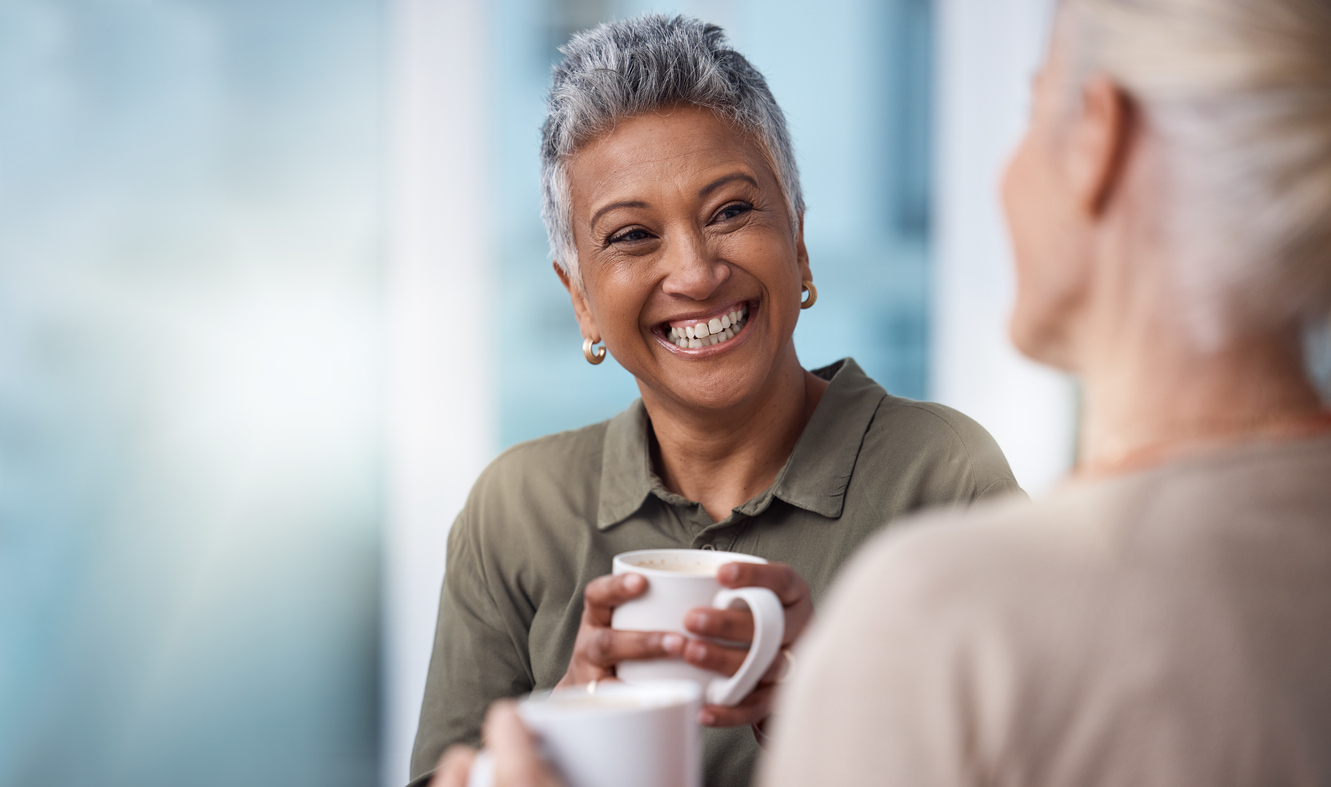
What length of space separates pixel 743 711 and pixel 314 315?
2.14m

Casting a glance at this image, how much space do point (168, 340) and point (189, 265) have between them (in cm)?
20

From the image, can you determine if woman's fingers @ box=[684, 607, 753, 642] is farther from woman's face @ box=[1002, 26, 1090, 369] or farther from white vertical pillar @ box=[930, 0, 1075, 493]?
white vertical pillar @ box=[930, 0, 1075, 493]

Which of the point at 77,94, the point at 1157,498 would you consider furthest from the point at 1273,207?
the point at 77,94

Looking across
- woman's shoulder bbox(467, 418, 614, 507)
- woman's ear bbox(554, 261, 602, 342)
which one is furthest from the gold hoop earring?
woman's shoulder bbox(467, 418, 614, 507)

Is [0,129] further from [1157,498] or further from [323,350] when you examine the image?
[1157,498]

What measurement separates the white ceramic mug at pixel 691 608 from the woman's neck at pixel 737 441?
0.47 m

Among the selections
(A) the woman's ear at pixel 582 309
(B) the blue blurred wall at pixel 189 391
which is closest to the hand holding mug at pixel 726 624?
(A) the woman's ear at pixel 582 309

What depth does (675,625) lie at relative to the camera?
0.87 metres

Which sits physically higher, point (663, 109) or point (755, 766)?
point (663, 109)

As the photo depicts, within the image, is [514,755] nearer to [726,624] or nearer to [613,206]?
[726,624]

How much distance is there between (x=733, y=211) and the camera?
4.39ft

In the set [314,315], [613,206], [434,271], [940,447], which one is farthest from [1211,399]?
[314,315]

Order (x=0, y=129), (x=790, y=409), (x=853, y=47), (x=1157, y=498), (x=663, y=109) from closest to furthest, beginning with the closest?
1. (x=1157, y=498)
2. (x=663, y=109)
3. (x=790, y=409)
4. (x=0, y=129)
5. (x=853, y=47)

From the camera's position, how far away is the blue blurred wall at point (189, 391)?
8.27 ft
